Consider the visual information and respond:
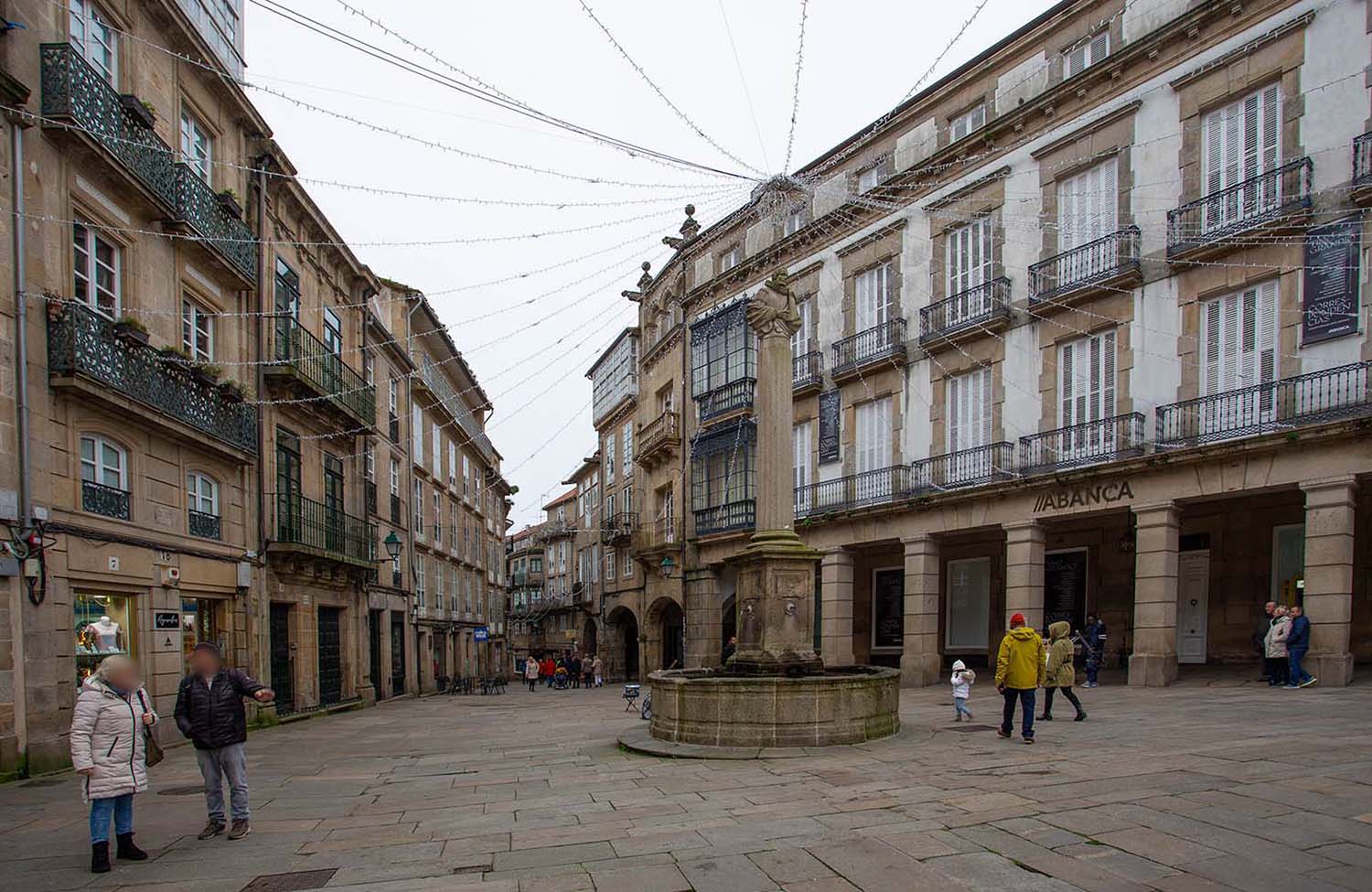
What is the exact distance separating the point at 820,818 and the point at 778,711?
129 inches

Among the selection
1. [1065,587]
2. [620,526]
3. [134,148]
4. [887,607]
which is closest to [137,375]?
[134,148]

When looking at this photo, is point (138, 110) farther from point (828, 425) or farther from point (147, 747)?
point (828, 425)

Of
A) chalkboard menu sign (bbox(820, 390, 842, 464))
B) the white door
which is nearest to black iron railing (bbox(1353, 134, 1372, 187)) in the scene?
the white door

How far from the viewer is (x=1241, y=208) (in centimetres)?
1547

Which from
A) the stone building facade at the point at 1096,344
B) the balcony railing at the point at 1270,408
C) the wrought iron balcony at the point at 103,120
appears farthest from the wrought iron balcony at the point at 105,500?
the balcony railing at the point at 1270,408

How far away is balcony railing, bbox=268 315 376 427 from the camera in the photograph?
19.1m

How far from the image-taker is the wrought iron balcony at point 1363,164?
1370 centimetres

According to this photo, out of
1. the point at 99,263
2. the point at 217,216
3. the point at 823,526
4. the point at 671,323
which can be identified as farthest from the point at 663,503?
the point at 99,263

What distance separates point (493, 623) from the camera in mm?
49312

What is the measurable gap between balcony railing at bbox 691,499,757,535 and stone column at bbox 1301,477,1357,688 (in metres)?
14.9

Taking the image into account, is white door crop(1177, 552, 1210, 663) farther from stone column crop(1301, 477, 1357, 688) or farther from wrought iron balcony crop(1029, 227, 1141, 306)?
wrought iron balcony crop(1029, 227, 1141, 306)

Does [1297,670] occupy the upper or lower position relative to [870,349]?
lower

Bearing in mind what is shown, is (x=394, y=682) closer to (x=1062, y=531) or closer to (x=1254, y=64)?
(x=1062, y=531)

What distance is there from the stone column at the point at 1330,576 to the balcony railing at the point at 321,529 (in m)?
19.0
